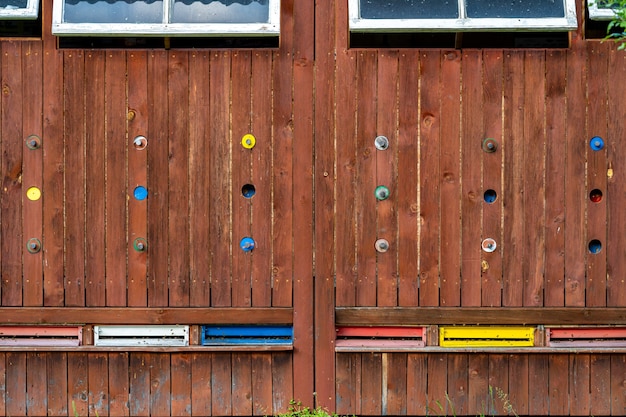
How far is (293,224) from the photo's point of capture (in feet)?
17.0

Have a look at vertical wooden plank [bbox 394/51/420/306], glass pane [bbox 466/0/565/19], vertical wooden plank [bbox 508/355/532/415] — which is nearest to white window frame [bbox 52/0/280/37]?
vertical wooden plank [bbox 394/51/420/306]

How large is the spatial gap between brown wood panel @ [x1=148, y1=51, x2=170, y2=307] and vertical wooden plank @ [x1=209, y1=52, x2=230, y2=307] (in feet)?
1.05

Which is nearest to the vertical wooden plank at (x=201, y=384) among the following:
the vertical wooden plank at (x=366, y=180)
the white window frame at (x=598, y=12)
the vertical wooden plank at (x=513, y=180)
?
the vertical wooden plank at (x=366, y=180)

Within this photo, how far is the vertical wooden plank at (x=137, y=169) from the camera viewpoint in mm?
5117

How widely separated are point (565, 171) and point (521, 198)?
0.36m

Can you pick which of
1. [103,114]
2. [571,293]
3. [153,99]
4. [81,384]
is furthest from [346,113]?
[81,384]

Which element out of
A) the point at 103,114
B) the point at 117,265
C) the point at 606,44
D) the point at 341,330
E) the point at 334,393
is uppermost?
the point at 606,44

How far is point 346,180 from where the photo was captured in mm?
5168

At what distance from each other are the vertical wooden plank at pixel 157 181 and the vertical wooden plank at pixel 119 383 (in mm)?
446

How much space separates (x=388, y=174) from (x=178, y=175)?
146 centimetres

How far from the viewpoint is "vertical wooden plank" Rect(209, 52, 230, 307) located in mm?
5133

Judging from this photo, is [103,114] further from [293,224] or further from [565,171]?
[565,171]

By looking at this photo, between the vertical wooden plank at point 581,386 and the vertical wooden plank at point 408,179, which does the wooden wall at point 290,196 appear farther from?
the vertical wooden plank at point 581,386

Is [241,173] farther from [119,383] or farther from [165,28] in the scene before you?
[119,383]
